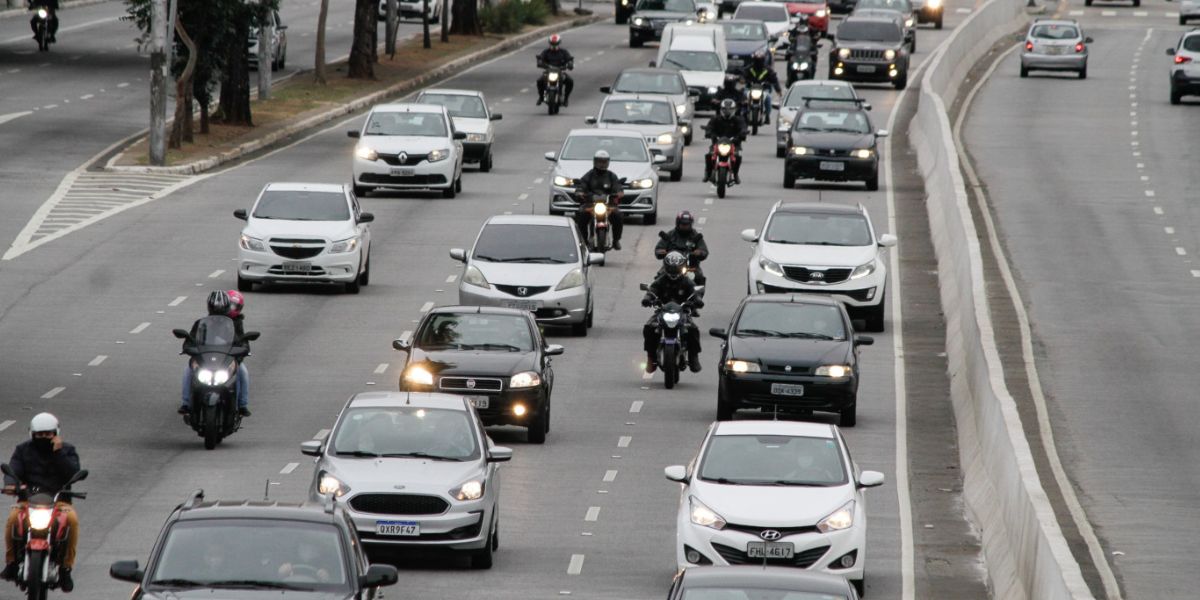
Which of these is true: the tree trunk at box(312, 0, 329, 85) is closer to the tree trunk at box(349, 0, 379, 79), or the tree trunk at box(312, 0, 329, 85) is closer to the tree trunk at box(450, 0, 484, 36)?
the tree trunk at box(349, 0, 379, 79)

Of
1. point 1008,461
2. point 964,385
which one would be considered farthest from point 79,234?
point 1008,461

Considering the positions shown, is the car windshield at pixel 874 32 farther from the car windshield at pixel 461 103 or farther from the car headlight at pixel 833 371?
the car headlight at pixel 833 371

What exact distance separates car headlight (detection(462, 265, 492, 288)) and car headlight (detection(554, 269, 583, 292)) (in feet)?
Result: 3.10

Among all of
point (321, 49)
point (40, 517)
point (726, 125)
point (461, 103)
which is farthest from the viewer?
point (321, 49)

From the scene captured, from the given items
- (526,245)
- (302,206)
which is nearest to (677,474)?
(526,245)

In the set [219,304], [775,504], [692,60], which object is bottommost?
[692,60]

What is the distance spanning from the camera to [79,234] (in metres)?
40.0

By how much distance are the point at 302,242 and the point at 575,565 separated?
1615cm

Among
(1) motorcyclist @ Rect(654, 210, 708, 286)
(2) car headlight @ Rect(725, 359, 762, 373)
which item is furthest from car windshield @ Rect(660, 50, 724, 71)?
(2) car headlight @ Rect(725, 359, 762, 373)

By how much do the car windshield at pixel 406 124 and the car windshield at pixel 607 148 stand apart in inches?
148

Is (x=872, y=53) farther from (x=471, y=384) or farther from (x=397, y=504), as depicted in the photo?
(x=397, y=504)

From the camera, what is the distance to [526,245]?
32625 millimetres

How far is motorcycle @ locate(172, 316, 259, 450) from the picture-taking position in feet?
78.8

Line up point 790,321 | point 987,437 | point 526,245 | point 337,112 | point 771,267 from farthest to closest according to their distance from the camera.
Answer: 1. point 337,112
2. point 771,267
3. point 526,245
4. point 790,321
5. point 987,437
